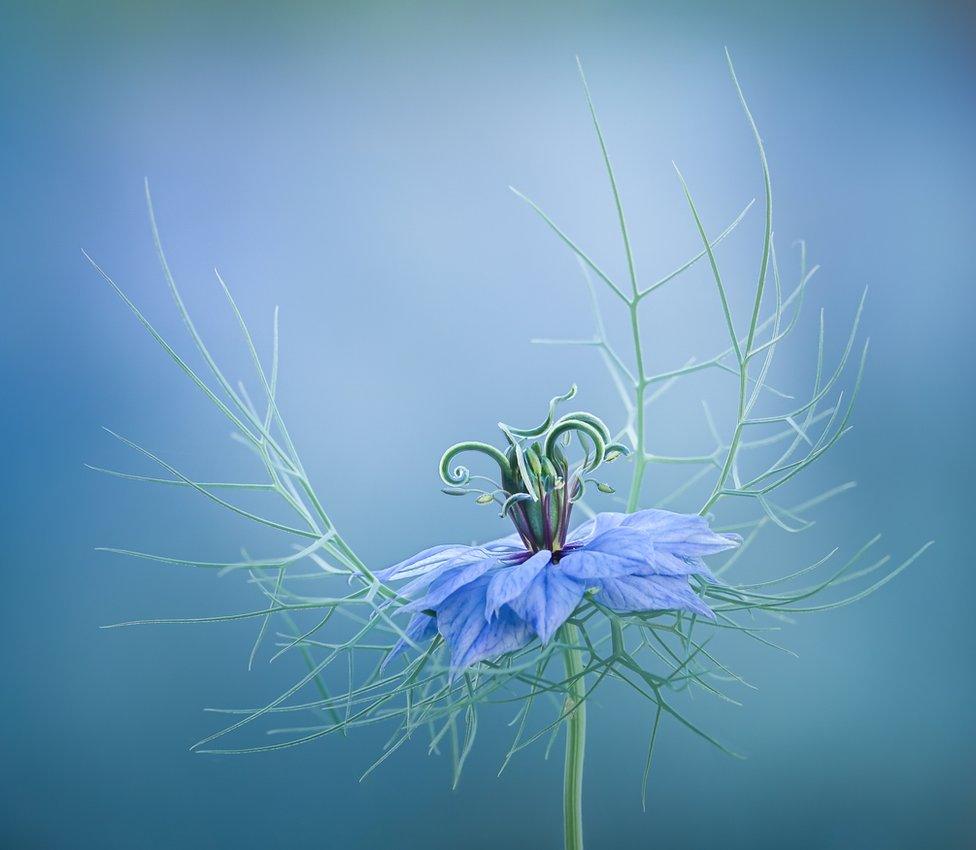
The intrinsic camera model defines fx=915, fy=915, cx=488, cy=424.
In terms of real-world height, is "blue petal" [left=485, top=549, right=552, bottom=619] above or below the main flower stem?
above

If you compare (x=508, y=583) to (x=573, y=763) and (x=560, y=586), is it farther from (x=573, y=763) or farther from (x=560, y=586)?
(x=573, y=763)

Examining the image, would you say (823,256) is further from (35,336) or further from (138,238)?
(35,336)

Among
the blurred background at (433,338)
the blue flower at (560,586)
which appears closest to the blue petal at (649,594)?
the blue flower at (560,586)

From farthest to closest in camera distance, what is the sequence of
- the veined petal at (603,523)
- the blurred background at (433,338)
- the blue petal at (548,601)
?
the blurred background at (433,338) → the veined petal at (603,523) → the blue petal at (548,601)

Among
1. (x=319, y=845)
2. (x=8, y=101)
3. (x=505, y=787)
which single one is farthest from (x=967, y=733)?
(x=8, y=101)

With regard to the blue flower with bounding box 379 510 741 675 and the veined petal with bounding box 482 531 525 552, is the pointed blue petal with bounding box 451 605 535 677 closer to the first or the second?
the blue flower with bounding box 379 510 741 675

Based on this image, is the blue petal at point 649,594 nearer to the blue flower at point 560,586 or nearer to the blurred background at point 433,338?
the blue flower at point 560,586

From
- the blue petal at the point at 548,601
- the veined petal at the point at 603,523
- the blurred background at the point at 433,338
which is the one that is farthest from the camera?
the blurred background at the point at 433,338

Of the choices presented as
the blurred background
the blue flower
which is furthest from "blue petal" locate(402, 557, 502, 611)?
the blurred background
